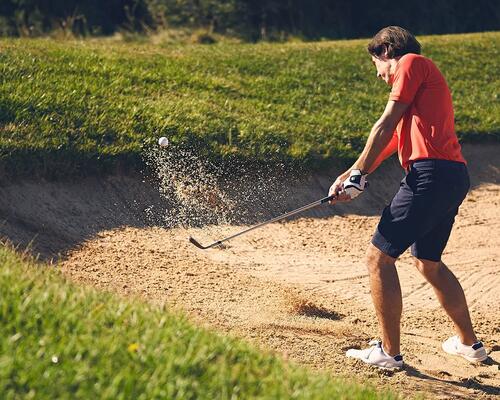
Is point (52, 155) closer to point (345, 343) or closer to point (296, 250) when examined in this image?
point (296, 250)

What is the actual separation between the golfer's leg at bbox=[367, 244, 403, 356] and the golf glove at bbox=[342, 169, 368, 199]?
0.35 m

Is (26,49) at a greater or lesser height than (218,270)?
greater

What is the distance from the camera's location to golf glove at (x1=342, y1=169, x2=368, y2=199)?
20.2 ft

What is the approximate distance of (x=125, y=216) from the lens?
8.62m

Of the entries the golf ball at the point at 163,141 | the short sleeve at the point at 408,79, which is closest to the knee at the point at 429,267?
the short sleeve at the point at 408,79

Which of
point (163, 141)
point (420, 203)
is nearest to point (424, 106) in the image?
point (420, 203)

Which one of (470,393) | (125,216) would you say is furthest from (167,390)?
(125,216)

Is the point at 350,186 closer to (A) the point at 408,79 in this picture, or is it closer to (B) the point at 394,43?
(A) the point at 408,79

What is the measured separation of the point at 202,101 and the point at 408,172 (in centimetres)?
477

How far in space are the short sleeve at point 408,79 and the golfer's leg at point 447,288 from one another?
1084 mm

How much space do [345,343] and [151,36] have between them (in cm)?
1088

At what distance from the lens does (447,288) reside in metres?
6.54

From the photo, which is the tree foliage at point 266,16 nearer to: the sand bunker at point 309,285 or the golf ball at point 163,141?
the sand bunker at point 309,285

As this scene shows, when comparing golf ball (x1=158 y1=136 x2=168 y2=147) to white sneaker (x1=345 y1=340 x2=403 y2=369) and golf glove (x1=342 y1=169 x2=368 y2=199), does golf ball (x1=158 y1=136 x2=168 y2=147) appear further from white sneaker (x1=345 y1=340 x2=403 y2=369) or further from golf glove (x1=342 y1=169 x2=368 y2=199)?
white sneaker (x1=345 y1=340 x2=403 y2=369)
